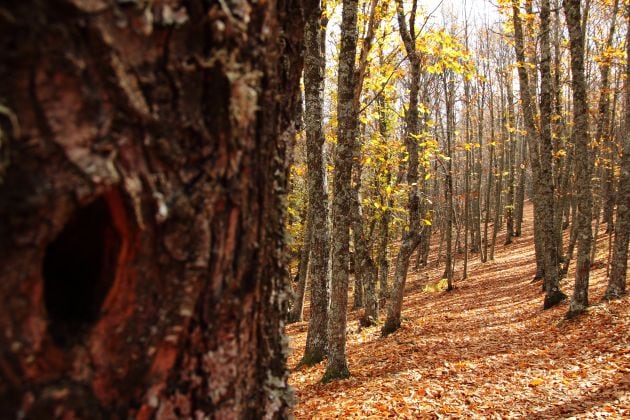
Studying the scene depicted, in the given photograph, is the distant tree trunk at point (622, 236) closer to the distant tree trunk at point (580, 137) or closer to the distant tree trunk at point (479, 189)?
the distant tree trunk at point (580, 137)

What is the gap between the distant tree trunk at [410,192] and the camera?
30.9 feet

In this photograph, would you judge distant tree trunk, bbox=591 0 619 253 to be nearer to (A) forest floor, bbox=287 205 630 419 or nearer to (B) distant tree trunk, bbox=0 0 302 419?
(A) forest floor, bbox=287 205 630 419

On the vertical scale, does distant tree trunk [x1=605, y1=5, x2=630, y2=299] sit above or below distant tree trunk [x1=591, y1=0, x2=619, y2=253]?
below

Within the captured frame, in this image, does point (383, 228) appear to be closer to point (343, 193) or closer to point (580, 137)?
point (580, 137)

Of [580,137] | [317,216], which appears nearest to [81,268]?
[317,216]

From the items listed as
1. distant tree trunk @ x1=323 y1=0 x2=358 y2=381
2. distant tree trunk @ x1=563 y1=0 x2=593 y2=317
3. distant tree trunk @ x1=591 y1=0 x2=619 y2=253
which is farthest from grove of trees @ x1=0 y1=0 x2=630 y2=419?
distant tree trunk @ x1=591 y1=0 x2=619 y2=253

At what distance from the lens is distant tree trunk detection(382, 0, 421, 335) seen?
30.9 feet

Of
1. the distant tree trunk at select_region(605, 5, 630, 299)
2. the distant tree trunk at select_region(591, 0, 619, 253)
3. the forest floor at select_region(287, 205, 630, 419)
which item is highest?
the distant tree trunk at select_region(591, 0, 619, 253)

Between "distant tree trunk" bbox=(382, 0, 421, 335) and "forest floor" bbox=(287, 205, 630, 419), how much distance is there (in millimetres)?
652

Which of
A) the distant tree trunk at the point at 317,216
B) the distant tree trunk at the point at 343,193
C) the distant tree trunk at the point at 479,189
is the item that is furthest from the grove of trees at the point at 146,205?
the distant tree trunk at the point at 479,189

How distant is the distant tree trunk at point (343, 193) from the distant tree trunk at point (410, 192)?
2.60 m

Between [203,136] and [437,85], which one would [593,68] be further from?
[203,136]

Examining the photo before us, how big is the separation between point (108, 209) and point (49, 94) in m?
0.23

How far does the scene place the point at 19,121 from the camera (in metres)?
0.73
